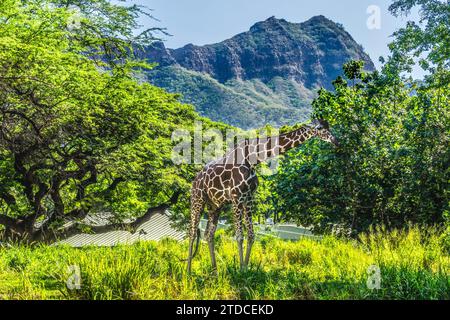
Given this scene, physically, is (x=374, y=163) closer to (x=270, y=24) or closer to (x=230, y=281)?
(x=230, y=281)

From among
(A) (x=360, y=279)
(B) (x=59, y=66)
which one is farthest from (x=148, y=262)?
(B) (x=59, y=66)

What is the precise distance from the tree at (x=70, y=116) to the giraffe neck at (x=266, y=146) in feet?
16.5

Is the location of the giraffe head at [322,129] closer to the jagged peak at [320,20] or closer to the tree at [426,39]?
the tree at [426,39]

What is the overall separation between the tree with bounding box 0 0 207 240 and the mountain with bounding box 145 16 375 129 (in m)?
58.5

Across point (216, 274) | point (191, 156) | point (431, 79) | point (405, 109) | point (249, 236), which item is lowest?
point (216, 274)

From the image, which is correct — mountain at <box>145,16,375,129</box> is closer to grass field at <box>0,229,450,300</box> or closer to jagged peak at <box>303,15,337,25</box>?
jagged peak at <box>303,15,337,25</box>

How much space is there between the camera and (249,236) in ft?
24.1

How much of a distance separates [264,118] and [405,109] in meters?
62.7

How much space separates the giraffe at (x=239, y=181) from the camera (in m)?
7.43

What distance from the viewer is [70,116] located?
1175 cm

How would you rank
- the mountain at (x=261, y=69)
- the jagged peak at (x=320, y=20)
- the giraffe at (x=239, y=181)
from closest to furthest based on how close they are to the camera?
the giraffe at (x=239, y=181) < the mountain at (x=261, y=69) < the jagged peak at (x=320, y=20)

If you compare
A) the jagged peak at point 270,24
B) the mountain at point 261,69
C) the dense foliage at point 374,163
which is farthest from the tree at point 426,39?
the jagged peak at point 270,24

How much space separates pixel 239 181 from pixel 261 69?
107m

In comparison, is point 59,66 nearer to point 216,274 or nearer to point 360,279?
point 216,274
